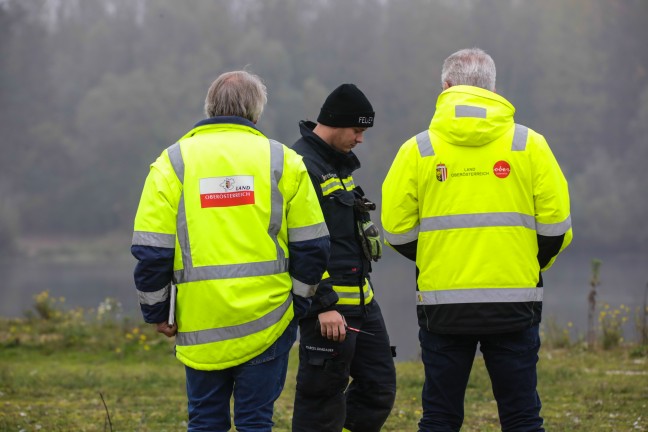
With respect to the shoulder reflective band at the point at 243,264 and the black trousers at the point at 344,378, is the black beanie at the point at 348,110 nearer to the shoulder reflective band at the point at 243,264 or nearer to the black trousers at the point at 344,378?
the shoulder reflective band at the point at 243,264

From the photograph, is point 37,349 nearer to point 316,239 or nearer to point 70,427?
point 70,427

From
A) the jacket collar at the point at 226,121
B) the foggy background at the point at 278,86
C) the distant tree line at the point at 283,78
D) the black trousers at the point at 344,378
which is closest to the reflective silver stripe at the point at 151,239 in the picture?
the jacket collar at the point at 226,121

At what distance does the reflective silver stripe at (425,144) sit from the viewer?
13.4ft

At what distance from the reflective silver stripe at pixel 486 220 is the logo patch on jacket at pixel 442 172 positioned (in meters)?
0.17

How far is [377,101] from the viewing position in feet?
245

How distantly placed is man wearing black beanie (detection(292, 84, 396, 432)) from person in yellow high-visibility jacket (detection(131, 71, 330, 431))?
0.51 meters

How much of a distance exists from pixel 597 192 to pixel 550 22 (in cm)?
1967

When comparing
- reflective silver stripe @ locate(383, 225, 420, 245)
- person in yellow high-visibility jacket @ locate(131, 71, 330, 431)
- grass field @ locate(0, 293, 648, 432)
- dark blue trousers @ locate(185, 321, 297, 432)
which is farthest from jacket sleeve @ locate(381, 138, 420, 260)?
grass field @ locate(0, 293, 648, 432)

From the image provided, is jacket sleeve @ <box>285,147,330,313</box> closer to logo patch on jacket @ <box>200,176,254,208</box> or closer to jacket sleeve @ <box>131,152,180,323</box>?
logo patch on jacket @ <box>200,176,254,208</box>

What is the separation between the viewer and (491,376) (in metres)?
4.02

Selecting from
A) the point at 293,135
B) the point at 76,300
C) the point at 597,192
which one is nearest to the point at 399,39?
the point at 293,135

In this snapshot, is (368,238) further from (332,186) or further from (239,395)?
(239,395)

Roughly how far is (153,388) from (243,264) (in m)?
5.03

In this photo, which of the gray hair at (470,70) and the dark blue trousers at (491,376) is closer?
the dark blue trousers at (491,376)
